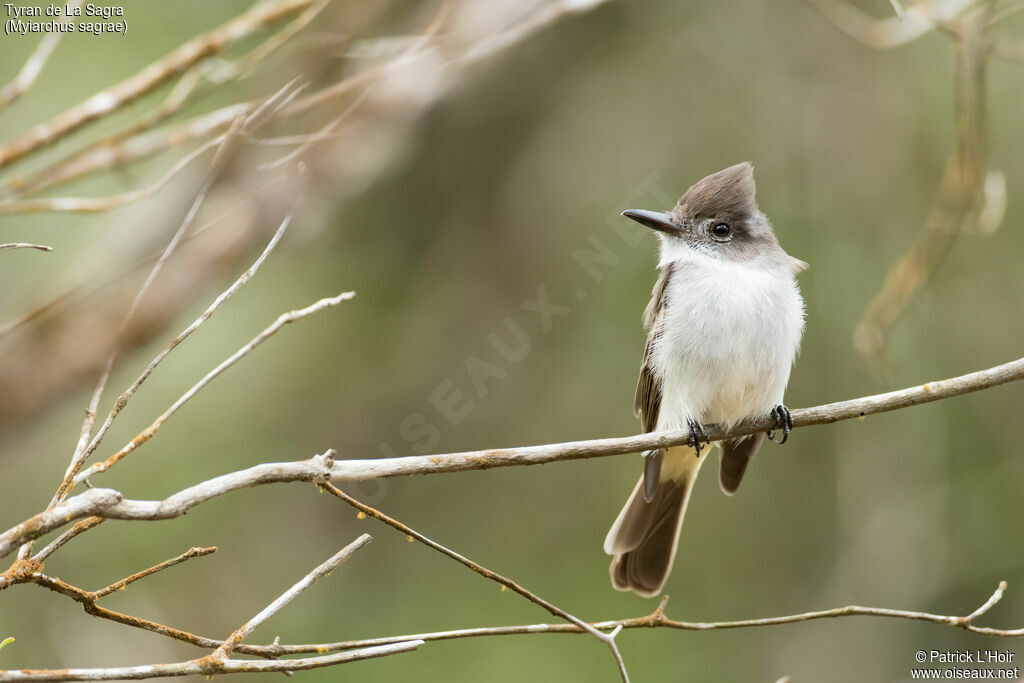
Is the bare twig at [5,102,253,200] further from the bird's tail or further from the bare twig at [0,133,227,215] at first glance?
the bird's tail

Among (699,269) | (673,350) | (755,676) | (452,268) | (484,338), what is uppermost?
(452,268)

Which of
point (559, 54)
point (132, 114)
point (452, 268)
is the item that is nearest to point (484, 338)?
point (452, 268)

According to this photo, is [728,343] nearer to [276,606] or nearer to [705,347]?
[705,347]

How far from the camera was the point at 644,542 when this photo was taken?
3.56 metres

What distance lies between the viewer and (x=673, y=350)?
3.37 meters

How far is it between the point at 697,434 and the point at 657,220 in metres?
0.80

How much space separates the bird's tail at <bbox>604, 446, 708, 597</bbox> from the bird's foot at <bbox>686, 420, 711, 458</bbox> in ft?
1.28

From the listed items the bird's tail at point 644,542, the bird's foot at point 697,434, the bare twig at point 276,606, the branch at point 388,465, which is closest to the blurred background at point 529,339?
the bird's tail at point 644,542

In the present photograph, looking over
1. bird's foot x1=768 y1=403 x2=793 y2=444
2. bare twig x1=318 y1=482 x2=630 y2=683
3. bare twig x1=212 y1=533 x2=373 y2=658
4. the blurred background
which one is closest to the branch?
bare twig x1=318 y1=482 x2=630 y2=683

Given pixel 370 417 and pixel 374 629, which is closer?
pixel 374 629

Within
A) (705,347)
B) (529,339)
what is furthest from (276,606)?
(529,339)

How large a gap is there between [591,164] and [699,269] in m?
2.61

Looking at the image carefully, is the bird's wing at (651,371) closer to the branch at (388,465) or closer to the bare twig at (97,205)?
the branch at (388,465)

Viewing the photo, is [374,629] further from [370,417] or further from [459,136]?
[459,136]
